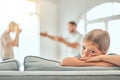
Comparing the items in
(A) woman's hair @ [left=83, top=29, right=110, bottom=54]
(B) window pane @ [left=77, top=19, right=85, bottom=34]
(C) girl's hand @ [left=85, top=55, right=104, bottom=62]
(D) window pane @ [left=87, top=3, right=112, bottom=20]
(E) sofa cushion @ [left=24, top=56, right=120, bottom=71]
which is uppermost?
(D) window pane @ [left=87, top=3, right=112, bottom=20]

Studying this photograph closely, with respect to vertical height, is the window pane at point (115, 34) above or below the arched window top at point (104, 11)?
below

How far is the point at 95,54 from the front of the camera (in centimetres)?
102

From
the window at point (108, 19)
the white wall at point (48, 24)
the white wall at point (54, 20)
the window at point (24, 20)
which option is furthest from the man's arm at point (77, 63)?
the white wall at point (48, 24)

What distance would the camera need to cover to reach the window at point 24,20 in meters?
5.36

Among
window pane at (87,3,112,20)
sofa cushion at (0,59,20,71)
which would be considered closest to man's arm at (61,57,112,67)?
sofa cushion at (0,59,20,71)

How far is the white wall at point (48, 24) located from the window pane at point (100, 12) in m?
1.20

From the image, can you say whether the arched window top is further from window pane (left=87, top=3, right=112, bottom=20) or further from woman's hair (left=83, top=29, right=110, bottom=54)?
woman's hair (left=83, top=29, right=110, bottom=54)

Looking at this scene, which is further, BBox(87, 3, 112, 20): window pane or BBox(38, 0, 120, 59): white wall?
BBox(38, 0, 120, 59): white wall

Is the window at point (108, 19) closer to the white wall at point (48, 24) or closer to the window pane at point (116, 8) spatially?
the window pane at point (116, 8)

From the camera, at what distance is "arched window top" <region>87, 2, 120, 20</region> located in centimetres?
470

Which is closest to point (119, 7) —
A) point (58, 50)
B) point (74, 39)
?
point (74, 39)

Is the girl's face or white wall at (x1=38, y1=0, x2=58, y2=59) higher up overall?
white wall at (x1=38, y1=0, x2=58, y2=59)

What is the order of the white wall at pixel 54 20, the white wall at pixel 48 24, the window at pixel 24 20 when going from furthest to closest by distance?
the white wall at pixel 48 24
the white wall at pixel 54 20
the window at pixel 24 20

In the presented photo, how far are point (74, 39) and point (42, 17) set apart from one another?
2.09 m
